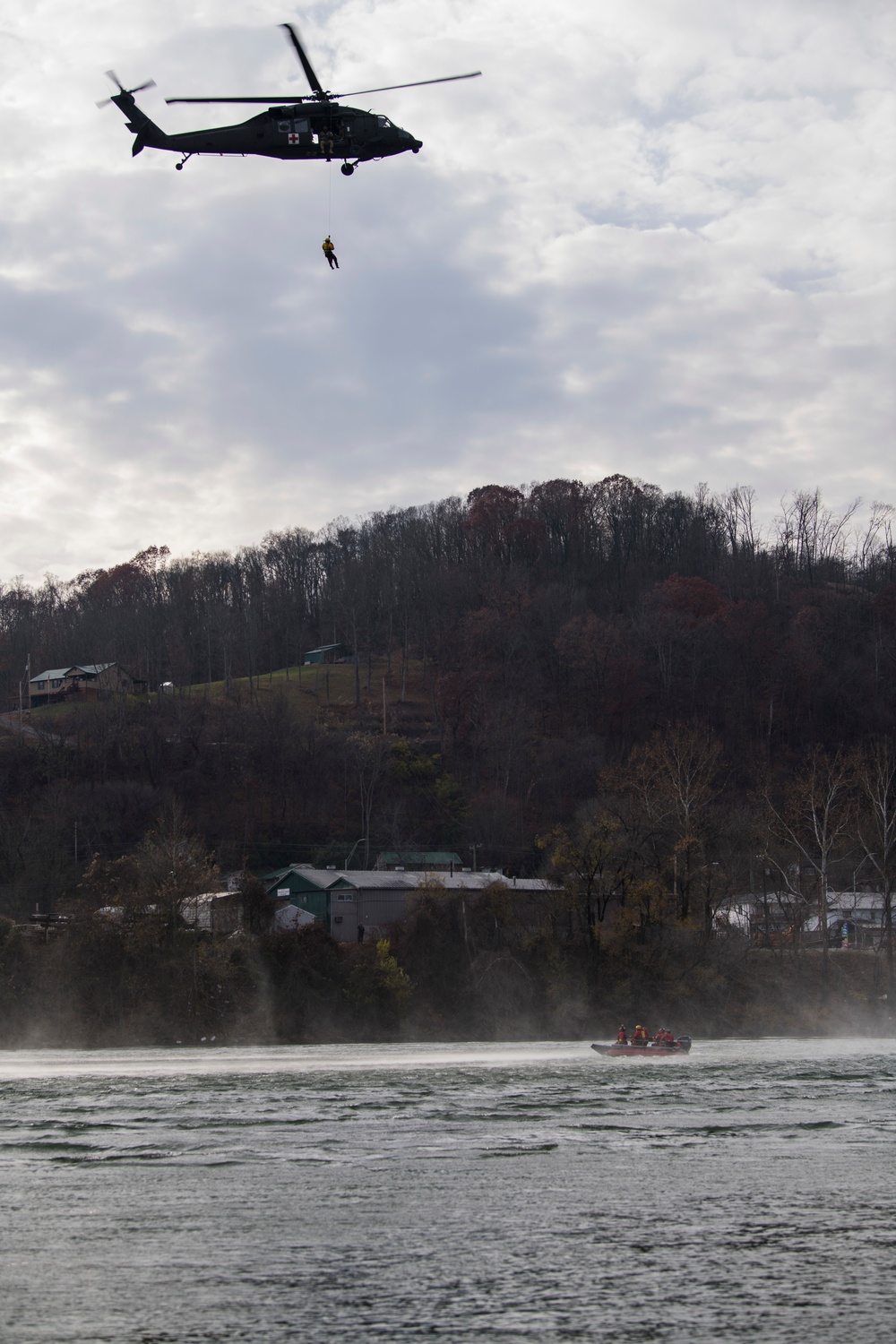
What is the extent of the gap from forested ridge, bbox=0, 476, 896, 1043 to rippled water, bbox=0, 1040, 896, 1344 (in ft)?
118

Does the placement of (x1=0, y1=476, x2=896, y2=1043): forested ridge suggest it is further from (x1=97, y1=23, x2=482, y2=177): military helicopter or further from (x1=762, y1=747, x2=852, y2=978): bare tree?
(x1=97, y1=23, x2=482, y2=177): military helicopter

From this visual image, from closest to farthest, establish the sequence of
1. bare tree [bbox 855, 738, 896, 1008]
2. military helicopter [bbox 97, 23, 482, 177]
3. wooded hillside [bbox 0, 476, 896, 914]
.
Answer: military helicopter [bbox 97, 23, 482, 177] → bare tree [bbox 855, 738, 896, 1008] → wooded hillside [bbox 0, 476, 896, 914]

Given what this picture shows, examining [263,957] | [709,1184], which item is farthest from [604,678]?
[709,1184]

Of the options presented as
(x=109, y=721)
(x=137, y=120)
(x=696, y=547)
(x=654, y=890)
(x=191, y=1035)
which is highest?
(x=696, y=547)

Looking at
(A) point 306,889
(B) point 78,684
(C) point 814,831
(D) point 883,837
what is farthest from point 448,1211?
(B) point 78,684

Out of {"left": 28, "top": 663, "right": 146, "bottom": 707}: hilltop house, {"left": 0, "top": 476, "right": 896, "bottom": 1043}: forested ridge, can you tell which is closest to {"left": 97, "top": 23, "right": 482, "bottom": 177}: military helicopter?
{"left": 0, "top": 476, "right": 896, "bottom": 1043}: forested ridge

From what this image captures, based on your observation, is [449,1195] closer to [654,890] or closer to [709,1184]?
[709,1184]

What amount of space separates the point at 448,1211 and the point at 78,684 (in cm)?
13206

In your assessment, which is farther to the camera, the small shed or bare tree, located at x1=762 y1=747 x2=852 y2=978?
the small shed

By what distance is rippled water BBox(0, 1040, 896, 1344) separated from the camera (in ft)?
59.7

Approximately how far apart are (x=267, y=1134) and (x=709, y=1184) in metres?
11.8

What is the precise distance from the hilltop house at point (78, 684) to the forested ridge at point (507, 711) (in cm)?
632

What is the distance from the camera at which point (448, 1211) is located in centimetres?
2455

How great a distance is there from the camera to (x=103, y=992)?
67.8 m
